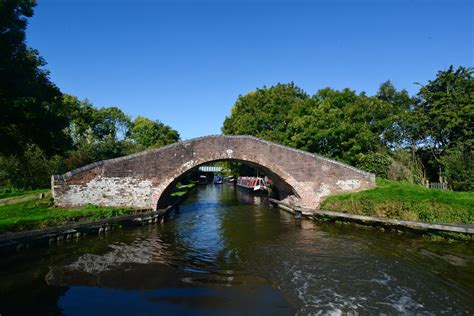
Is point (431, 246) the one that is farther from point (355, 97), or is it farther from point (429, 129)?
point (355, 97)

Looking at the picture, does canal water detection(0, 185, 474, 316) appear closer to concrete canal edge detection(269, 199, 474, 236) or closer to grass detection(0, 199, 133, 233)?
concrete canal edge detection(269, 199, 474, 236)

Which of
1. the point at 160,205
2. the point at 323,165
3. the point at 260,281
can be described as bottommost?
the point at 260,281

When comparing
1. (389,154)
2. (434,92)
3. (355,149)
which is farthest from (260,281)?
(434,92)

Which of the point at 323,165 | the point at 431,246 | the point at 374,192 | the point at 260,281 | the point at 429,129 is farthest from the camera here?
the point at 429,129

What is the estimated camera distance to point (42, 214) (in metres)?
13.9

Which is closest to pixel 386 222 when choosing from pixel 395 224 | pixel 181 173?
pixel 395 224

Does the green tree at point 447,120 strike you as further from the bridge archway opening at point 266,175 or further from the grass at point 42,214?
the grass at point 42,214

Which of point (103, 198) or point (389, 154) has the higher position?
point (389, 154)

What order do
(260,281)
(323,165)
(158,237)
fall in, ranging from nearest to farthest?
(260,281) → (158,237) → (323,165)

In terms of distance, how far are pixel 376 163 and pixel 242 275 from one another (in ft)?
59.4

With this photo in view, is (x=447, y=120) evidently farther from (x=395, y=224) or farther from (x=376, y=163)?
(x=395, y=224)

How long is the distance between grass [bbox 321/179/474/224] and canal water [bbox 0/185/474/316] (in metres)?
1.04

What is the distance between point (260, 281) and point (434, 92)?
75.7 ft

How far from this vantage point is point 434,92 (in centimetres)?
2462
